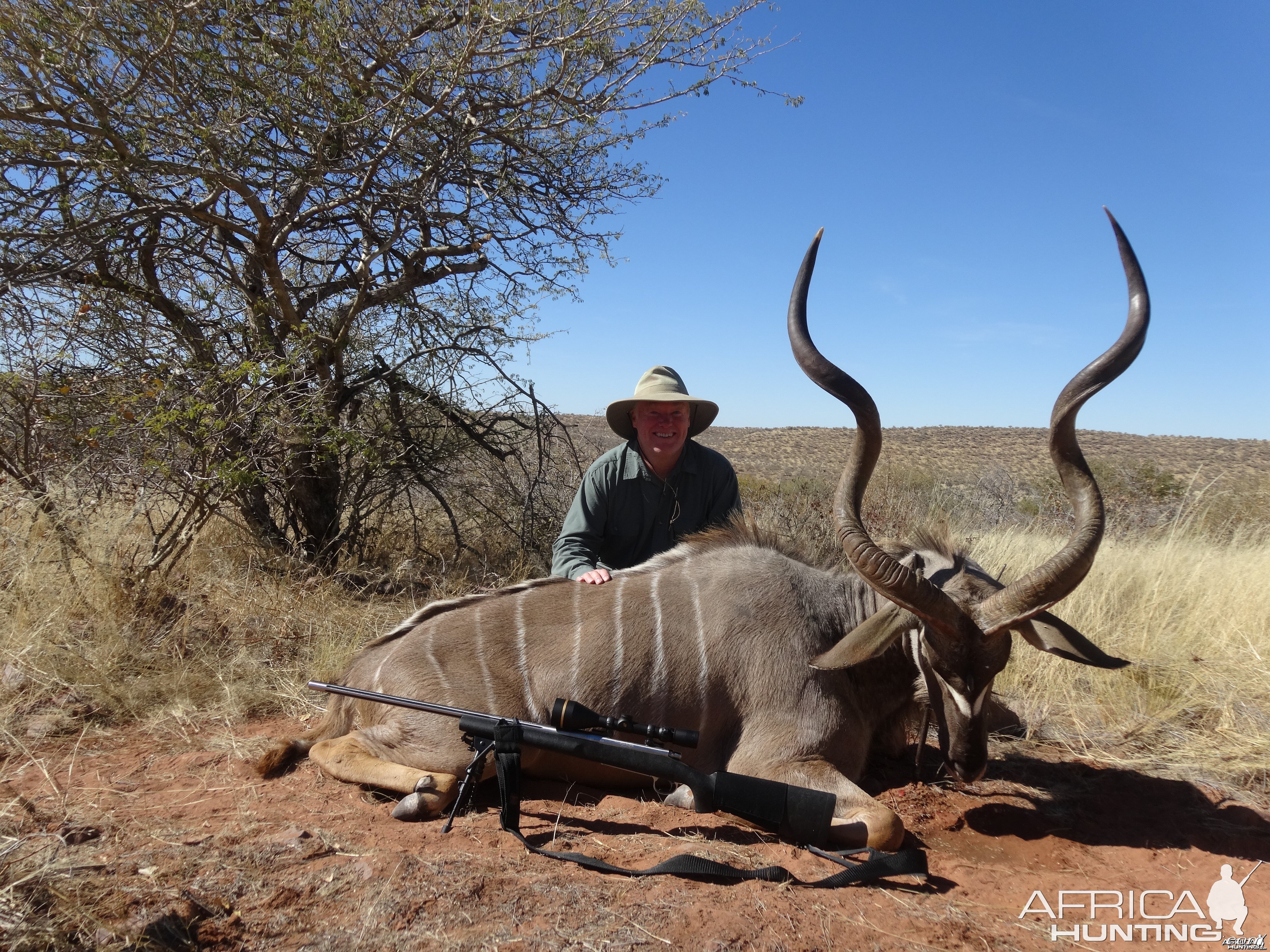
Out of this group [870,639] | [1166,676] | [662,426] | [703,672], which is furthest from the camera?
[662,426]

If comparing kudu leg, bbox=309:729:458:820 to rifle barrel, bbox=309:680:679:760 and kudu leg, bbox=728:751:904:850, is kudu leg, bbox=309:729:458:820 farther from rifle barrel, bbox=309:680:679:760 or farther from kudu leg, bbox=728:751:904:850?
kudu leg, bbox=728:751:904:850

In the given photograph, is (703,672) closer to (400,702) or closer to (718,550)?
(718,550)

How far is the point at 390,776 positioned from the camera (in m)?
3.12

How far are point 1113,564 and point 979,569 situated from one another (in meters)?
3.51

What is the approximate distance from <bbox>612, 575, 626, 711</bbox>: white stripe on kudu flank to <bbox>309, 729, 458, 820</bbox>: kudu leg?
0.74 m

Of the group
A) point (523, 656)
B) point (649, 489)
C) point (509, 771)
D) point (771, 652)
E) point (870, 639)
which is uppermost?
point (649, 489)

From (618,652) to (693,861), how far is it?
101 cm

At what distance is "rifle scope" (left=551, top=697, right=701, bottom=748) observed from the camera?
2.94 meters

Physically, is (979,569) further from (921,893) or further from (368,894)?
(368,894)

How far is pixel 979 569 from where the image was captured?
3.44 metres

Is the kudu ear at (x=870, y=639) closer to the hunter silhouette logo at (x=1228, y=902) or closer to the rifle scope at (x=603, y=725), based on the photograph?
the rifle scope at (x=603, y=725)

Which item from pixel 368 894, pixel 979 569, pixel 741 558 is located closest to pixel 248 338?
pixel 741 558

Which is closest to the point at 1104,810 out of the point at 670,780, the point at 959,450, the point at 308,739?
the point at 670,780
